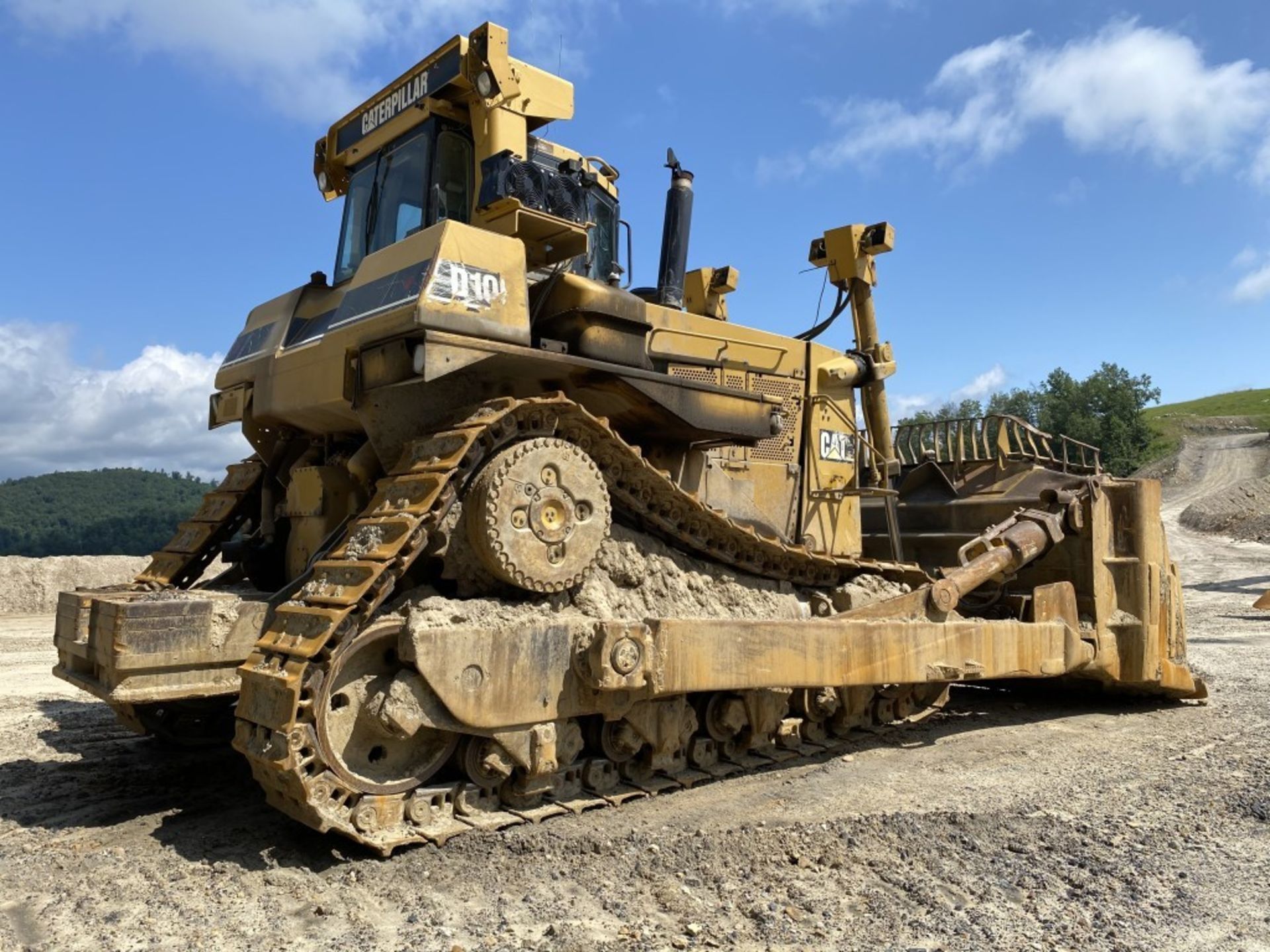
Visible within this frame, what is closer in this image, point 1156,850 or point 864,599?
point 1156,850

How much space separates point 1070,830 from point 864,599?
1.92 m

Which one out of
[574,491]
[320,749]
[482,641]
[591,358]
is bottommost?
[320,749]

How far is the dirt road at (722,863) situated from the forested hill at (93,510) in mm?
37523

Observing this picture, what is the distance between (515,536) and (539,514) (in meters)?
0.17

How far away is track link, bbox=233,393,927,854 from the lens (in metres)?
4.11

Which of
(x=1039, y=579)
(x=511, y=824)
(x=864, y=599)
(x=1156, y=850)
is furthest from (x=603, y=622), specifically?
(x=1039, y=579)

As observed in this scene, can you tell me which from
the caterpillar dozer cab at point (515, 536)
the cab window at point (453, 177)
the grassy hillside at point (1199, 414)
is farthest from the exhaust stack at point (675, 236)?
the grassy hillside at point (1199, 414)

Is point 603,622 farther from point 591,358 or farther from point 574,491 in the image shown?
point 591,358

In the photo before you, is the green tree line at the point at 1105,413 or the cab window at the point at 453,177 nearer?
the cab window at the point at 453,177

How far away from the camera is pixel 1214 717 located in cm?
780

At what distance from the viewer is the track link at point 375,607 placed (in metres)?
4.11

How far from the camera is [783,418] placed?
22.4 feet

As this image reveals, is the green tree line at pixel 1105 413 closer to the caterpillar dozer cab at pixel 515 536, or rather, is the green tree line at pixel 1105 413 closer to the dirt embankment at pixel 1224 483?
the dirt embankment at pixel 1224 483

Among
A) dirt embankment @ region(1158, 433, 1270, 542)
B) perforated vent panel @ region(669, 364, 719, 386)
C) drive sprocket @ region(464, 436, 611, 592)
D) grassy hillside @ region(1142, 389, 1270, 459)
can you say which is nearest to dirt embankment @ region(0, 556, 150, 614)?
perforated vent panel @ region(669, 364, 719, 386)
